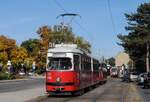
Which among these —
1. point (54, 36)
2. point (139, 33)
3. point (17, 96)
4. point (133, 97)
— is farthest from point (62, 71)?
point (54, 36)

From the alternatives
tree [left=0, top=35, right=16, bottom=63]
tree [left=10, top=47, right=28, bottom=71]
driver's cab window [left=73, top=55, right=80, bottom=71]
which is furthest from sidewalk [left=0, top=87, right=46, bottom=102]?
tree [left=10, top=47, right=28, bottom=71]

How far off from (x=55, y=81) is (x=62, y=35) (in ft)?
265

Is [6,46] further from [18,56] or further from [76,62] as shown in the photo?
[76,62]

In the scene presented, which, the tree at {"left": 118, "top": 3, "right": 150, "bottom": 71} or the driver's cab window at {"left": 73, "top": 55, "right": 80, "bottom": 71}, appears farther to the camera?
the tree at {"left": 118, "top": 3, "right": 150, "bottom": 71}

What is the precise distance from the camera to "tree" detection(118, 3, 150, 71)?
8725 centimetres

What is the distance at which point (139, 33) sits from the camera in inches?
3509

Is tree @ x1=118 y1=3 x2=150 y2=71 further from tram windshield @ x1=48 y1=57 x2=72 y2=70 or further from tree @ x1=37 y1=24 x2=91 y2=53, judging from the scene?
tram windshield @ x1=48 y1=57 x2=72 y2=70

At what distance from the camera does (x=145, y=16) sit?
8956cm

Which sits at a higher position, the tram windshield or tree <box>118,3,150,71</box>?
tree <box>118,3,150,71</box>

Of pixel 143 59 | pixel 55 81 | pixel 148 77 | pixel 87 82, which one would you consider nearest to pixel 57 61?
pixel 55 81

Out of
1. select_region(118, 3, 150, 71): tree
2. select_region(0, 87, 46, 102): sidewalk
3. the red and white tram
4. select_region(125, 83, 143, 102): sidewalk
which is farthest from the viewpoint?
select_region(118, 3, 150, 71): tree

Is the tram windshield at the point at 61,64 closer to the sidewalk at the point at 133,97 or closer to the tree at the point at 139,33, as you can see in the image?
the sidewalk at the point at 133,97

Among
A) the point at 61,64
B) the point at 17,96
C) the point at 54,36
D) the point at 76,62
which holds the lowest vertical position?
the point at 17,96

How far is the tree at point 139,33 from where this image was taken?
286ft
